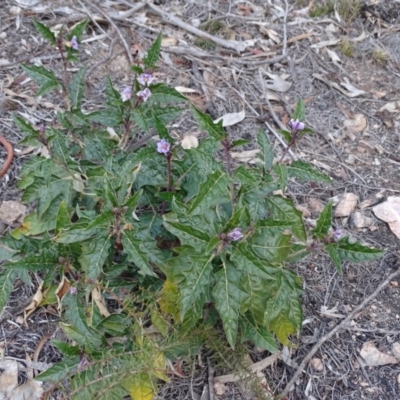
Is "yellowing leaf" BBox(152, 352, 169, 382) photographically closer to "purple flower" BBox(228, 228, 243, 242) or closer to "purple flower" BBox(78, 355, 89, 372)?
"purple flower" BBox(78, 355, 89, 372)

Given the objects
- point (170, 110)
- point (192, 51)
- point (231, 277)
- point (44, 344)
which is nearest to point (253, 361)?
point (231, 277)

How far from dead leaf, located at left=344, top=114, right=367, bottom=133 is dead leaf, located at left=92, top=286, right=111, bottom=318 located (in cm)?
184

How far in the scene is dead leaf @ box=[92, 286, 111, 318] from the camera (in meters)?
2.32

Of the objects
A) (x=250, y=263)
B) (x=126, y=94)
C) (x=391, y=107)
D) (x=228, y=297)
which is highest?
(x=126, y=94)

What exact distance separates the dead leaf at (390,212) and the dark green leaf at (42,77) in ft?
5.58

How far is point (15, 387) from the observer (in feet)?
7.32

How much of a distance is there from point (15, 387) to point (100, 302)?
454 mm

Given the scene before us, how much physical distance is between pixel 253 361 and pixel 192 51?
1.97m

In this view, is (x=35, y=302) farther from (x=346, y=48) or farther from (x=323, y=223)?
(x=346, y=48)

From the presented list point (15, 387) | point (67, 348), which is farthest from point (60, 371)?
point (15, 387)

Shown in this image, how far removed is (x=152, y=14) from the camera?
3.74 m

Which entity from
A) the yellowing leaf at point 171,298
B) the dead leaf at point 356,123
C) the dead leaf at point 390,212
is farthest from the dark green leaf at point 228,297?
the dead leaf at point 356,123

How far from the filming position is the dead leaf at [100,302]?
2316 mm

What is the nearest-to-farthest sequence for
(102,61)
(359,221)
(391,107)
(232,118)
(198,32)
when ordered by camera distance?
(359,221) < (232,118) < (102,61) < (391,107) < (198,32)
